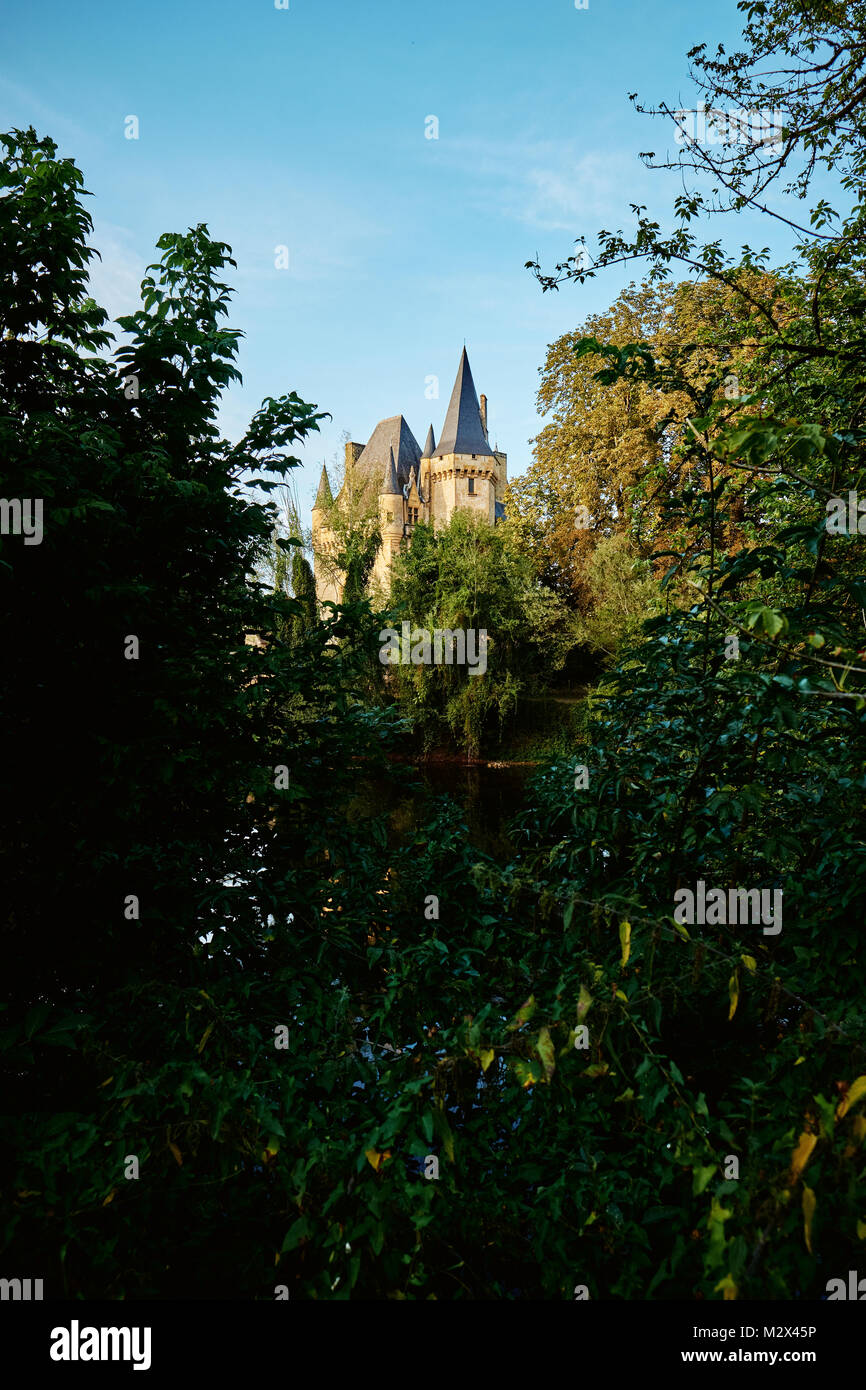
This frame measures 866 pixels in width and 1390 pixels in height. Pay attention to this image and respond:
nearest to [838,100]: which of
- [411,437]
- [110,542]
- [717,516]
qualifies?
[717,516]

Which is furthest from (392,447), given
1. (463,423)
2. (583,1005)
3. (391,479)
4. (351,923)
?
(583,1005)

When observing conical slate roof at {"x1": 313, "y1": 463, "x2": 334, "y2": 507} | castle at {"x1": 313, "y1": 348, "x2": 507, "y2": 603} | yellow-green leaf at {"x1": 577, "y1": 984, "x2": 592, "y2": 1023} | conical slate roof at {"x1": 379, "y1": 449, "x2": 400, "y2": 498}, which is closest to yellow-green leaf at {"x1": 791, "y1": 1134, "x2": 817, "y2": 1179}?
yellow-green leaf at {"x1": 577, "y1": 984, "x2": 592, "y2": 1023}

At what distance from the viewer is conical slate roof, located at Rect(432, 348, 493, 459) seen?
169 feet

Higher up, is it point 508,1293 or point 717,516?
point 717,516

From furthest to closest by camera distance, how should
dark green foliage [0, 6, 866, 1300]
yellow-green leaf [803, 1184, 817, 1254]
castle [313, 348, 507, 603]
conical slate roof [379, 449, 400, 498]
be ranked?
conical slate roof [379, 449, 400, 498]
castle [313, 348, 507, 603]
dark green foliage [0, 6, 866, 1300]
yellow-green leaf [803, 1184, 817, 1254]

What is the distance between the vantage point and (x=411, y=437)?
55906 mm

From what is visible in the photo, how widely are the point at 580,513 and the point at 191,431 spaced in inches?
807

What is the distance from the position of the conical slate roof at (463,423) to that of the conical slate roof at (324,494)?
12.3 m

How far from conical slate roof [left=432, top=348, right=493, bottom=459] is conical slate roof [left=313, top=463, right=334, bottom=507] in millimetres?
12323

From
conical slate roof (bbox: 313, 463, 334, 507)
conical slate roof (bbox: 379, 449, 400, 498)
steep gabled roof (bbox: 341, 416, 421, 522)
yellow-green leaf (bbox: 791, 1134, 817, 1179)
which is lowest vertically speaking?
yellow-green leaf (bbox: 791, 1134, 817, 1179)

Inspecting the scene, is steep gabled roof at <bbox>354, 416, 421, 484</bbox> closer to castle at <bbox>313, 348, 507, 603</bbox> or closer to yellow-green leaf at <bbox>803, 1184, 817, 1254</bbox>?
castle at <bbox>313, 348, 507, 603</bbox>

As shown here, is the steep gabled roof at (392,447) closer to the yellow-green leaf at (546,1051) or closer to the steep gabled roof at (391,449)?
the steep gabled roof at (391,449)

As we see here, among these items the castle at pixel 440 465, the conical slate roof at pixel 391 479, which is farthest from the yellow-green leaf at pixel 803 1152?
the conical slate roof at pixel 391 479
